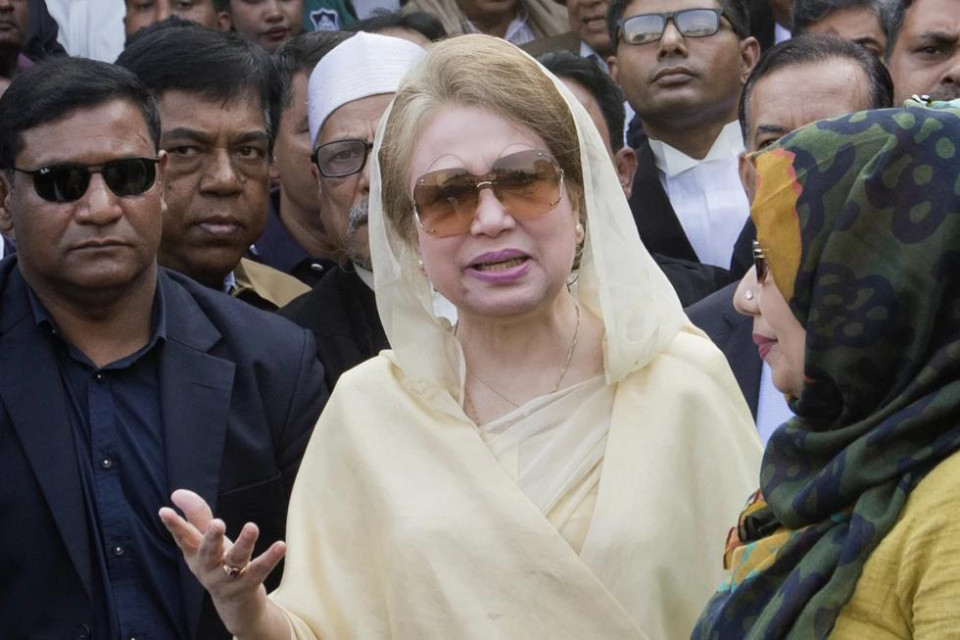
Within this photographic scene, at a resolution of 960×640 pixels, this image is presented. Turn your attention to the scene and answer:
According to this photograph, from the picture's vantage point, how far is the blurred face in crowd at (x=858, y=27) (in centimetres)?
632

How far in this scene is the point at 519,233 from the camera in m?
3.33

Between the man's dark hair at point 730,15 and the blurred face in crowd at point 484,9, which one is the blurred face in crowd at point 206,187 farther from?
the blurred face in crowd at point 484,9

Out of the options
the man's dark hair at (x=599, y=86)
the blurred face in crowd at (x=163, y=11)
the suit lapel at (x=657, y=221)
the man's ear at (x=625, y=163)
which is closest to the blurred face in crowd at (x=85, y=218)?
the man's ear at (x=625, y=163)

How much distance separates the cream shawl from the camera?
3.16 m

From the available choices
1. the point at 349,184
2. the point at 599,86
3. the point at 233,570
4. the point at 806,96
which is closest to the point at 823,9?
the point at 599,86

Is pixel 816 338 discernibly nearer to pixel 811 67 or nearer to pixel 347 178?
pixel 811 67

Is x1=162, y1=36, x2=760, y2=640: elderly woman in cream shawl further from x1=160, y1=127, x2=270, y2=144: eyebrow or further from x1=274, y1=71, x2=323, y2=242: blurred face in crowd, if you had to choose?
x1=274, y1=71, x2=323, y2=242: blurred face in crowd

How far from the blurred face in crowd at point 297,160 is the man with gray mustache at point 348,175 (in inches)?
9.1

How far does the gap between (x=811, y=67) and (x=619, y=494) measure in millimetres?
2214

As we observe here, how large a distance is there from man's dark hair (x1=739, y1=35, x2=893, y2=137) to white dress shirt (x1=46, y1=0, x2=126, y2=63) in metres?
3.64

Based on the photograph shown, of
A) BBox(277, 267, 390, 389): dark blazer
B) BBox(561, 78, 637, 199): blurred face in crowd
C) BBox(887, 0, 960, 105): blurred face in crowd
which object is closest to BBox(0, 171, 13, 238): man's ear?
BBox(277, 267, 390, 389): dark blazer

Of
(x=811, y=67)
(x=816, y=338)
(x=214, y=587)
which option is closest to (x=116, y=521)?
(x=214, y=587)

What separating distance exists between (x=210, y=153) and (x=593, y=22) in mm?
2751

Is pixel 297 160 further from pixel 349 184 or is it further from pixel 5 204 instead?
pixel 5 204
